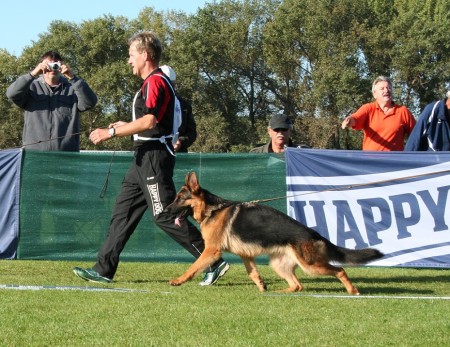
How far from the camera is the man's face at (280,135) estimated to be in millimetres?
8742

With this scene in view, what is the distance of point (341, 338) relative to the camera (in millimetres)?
4117

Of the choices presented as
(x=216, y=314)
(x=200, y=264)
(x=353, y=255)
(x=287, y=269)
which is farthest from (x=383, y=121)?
(x=216, y=314)

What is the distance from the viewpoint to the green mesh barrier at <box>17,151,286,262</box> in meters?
8.48

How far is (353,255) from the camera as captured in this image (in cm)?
616

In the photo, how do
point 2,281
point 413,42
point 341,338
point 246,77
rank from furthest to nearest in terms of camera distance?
point 246,77, point 413,42, point 2,281, point 341,338

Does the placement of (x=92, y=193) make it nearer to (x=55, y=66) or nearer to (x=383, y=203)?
(x=55, y=66)

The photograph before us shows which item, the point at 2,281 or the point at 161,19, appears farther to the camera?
the point at 161,19

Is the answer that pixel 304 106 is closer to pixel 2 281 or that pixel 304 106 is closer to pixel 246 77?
pixel 246 77

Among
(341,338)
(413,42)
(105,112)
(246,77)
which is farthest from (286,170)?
(246,77)

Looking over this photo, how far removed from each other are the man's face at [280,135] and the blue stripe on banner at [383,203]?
2.27 feet

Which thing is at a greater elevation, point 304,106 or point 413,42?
point 413,42

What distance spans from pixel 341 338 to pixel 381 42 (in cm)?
4917

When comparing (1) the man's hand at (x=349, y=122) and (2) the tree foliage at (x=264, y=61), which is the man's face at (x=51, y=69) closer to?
(1) the man's hand at (x=349, y=122)

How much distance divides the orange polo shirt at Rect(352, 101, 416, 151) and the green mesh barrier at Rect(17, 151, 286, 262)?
105 cm
